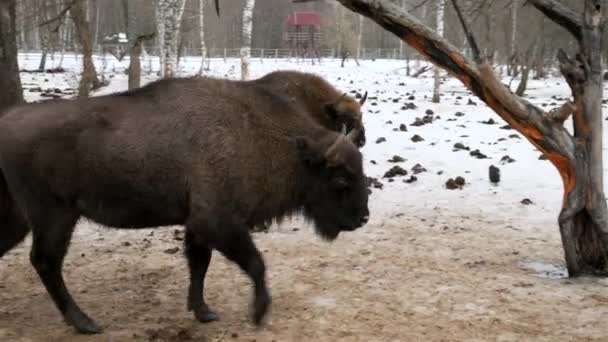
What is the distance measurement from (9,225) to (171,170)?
3.99 feet

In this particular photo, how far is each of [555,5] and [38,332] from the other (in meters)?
4.04

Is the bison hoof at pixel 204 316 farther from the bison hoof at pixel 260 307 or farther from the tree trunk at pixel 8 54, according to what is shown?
the tree trunk at pixel 8 54

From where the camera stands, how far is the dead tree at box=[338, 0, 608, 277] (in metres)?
4.84

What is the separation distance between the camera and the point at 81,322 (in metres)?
3.97

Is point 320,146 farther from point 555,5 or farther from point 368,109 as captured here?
point 368,109

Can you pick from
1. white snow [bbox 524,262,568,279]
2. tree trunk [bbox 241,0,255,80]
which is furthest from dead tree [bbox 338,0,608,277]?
tree trunk [bbox 241,0,255,80]

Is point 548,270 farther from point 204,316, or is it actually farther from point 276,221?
point 204,316

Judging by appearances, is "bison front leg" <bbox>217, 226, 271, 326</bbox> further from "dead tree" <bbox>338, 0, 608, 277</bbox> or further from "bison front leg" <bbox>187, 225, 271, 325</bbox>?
"dead tree" <bbox>338, 0, 608, 277</bbox>

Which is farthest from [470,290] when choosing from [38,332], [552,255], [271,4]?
[271,4]

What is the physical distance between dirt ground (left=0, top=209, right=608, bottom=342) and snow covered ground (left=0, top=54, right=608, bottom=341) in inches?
0.4

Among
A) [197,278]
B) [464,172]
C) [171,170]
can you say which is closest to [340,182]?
[171,170]

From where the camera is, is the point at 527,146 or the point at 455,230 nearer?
the point at 455,230

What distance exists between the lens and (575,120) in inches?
194

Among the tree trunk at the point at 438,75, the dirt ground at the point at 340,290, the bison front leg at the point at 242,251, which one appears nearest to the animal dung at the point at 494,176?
the dirt ground at the point at 340,290
